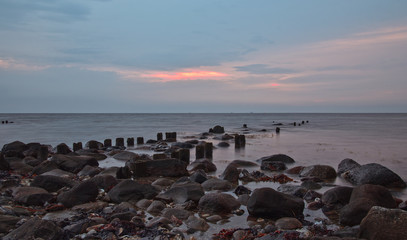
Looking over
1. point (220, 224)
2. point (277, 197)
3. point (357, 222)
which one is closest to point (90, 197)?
point (220, 224)

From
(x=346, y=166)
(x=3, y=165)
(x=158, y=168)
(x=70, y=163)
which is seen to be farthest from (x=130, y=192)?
(x=346, y=166)

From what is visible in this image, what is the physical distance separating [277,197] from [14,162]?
11.9 m

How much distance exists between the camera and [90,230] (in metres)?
6.55

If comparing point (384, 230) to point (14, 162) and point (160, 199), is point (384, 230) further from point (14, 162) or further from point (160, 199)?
point (14, 162)

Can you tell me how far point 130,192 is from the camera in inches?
354

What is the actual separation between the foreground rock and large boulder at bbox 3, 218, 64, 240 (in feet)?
32.4

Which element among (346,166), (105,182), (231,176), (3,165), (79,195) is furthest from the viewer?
(3,165)

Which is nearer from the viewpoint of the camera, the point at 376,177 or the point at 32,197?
the point at 32,197

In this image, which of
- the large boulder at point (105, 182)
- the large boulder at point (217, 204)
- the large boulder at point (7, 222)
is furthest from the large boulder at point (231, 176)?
the large boulder at point (7, 222)

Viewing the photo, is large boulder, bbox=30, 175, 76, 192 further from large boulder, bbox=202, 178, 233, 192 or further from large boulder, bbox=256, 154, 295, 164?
large boulder, bbox=256, 154, 295, 164

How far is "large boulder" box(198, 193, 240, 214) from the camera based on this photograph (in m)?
8.00

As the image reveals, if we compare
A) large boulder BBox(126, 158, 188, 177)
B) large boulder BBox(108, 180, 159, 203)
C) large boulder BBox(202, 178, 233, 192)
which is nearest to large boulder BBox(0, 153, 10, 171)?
large boulder BBox(126, 158, 188, 177)

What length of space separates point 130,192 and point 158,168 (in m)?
3.81

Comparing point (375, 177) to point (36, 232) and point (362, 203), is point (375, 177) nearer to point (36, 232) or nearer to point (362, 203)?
point (362, 203)
